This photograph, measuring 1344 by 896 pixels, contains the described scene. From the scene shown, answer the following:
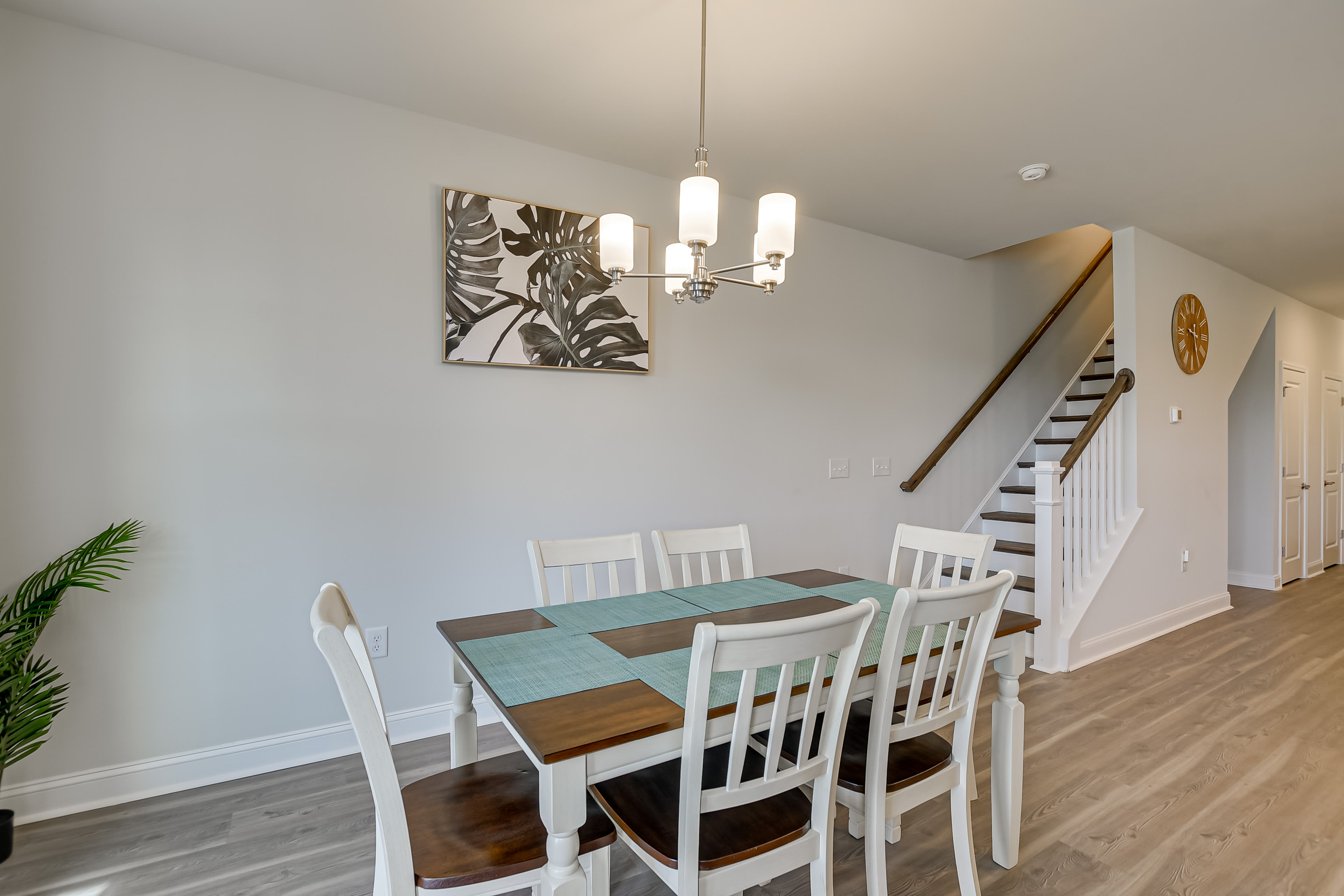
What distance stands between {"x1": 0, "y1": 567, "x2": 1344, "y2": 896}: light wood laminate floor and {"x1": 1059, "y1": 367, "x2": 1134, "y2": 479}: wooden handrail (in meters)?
1.28

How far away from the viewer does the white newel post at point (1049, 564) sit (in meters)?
3.44

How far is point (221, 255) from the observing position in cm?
229

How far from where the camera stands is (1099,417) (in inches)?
149

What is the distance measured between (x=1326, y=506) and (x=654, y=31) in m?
7.79

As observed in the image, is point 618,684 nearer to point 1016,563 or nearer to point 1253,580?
point 1016,563

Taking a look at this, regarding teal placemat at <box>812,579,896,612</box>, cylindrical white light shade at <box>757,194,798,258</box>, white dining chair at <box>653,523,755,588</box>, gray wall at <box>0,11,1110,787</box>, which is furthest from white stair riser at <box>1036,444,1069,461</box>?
cylindrical white light shade at <box>757,194,798,258</box>

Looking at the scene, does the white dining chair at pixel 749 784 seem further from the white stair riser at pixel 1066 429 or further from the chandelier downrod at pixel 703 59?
the white stair riser at pixel 1066 429

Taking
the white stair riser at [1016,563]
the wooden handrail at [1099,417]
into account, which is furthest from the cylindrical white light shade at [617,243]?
the white stair riser at [1016,563]

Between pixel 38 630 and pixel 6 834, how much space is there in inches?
22.9

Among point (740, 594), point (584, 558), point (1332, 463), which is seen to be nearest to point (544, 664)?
point (584, 558)

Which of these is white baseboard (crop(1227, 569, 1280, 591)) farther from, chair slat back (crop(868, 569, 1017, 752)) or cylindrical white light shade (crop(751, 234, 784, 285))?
cylindrical white light shade (crop(751, 234, 784, 285))

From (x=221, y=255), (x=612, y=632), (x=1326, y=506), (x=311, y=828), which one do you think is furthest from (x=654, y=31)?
(x=1326, y=506)

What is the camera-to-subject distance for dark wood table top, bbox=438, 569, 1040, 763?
1.18 metres

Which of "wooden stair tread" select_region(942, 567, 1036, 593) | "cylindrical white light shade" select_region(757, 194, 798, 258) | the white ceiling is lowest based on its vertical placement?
"wooden stair tread" select_region(942, 567, 1036, 593)
